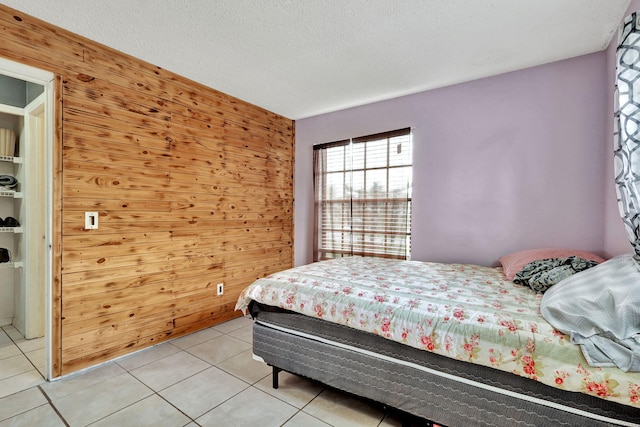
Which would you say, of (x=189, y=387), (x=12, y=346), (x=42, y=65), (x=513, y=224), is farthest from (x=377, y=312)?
(x=12, y=346)

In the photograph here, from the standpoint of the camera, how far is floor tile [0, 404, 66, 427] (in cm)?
163

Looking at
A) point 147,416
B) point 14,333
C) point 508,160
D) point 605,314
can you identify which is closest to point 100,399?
point 147,416

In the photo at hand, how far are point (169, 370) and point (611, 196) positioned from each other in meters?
3.51

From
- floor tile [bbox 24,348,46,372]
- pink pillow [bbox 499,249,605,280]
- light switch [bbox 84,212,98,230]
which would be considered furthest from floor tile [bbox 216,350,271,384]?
pink pillow [bbox 499,249,605,280]

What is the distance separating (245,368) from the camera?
2266mm

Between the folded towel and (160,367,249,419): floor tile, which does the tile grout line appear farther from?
the folded towel

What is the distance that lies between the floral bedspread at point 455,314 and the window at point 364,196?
3.25 feet

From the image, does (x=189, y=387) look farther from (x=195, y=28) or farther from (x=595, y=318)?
(x=195, y=28)

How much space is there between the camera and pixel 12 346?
2551mm

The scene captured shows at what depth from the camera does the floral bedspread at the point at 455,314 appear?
1.12 meters

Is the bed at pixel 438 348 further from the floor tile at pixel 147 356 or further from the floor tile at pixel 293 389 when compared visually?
the floor tile at pixel 147 356

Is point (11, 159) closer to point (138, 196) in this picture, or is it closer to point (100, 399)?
point (138, 196)

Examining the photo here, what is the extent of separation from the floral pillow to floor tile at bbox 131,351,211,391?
2361 mm

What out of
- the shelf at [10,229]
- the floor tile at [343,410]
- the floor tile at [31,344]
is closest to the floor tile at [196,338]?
the floor tile at [31,344]
